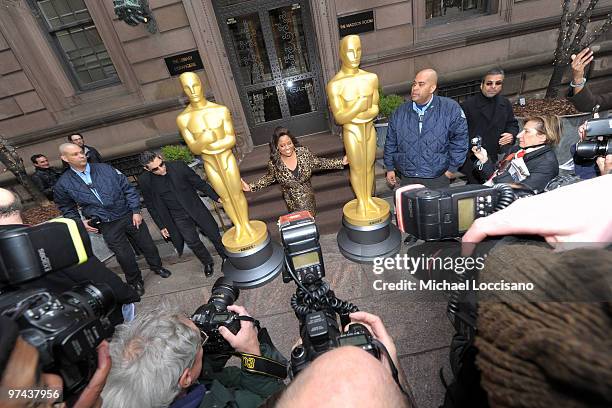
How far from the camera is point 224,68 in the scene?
5.55 m

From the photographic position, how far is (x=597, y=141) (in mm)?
2033

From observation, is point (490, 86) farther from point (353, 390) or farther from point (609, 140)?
point (353, 390)

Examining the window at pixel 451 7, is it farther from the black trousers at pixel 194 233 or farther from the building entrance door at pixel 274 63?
the black trousers at pixel 194 233

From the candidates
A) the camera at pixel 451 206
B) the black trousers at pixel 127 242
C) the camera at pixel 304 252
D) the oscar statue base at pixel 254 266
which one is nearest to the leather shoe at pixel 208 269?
the oscar statue base at pixel 254 266

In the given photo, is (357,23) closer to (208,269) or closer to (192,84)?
(192,84)

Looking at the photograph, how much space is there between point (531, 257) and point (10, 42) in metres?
8.30

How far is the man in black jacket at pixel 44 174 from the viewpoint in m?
5.03

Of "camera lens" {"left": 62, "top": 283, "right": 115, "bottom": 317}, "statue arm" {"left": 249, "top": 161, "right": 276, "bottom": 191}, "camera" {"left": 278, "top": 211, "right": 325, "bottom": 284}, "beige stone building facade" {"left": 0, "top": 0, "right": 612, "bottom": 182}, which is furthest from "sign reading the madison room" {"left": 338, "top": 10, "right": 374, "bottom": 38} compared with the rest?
"camera lens" {"left": 62, "top": 283, "right": 115, "bottom": 317}

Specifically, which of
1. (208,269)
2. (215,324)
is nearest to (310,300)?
(215,324)

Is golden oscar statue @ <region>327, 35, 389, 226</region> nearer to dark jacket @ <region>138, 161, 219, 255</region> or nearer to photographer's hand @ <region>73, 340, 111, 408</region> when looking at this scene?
dark jacket @ <region>138, 161, 219, 255</region>

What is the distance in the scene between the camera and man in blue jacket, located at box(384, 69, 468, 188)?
3.08 meters

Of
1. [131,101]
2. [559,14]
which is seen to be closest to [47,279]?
[131,101]

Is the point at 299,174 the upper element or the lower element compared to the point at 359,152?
lower

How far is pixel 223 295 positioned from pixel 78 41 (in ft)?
22.4
